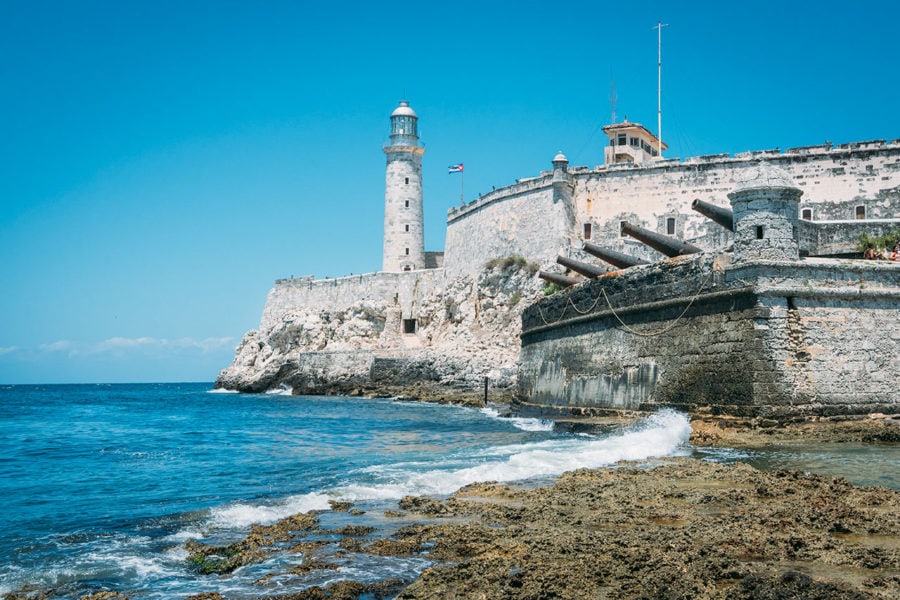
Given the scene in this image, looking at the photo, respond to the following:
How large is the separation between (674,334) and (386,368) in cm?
2722

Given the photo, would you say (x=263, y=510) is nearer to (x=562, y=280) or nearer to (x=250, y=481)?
(x=250, y=481)

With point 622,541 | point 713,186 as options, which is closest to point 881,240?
point 713,186

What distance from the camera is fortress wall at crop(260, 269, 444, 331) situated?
4281 cm

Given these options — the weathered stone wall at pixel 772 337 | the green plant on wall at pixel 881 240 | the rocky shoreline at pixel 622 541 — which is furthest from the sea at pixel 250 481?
the green plant on wall at pixel 881 240

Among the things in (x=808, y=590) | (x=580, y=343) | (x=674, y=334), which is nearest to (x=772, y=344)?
(x=674, y=334)

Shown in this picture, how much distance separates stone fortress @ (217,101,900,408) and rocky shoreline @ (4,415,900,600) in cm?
448

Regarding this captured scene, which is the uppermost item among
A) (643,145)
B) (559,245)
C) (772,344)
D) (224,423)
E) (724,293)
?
(643,145)

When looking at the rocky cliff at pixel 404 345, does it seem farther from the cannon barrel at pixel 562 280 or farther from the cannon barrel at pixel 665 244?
the cannon barrel at pixel 665 244

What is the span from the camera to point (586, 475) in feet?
26.3

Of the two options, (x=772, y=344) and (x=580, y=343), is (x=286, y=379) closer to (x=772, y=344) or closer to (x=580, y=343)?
(x=580, y=343)

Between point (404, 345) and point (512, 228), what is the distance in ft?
33.6

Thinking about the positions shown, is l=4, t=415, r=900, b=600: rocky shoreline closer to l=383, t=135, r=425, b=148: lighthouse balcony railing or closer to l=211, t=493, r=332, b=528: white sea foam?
l=211, t=493, r=332, b=528: white sea foam

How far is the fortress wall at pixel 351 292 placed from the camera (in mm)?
42812

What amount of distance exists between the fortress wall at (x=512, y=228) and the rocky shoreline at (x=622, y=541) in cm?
2507
